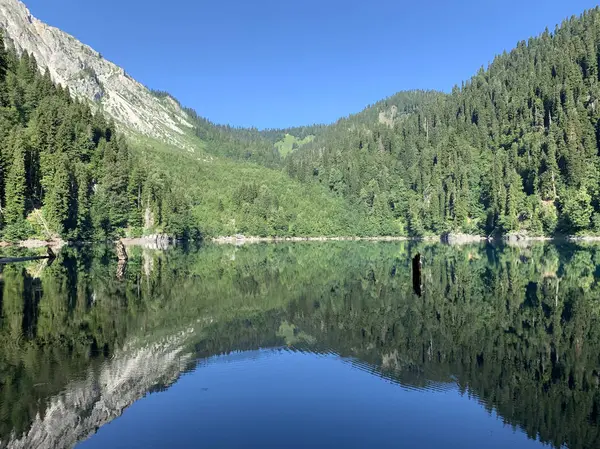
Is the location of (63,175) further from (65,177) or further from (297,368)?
(297,368)

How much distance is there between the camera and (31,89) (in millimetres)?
132125

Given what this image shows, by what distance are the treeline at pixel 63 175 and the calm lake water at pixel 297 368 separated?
62.0 meters

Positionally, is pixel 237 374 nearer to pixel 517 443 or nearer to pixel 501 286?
pixel 517 443

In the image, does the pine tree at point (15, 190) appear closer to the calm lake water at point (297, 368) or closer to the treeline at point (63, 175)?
the treeline at point (63, 175)

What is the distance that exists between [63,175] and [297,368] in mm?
98446

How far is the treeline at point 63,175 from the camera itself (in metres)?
99.8

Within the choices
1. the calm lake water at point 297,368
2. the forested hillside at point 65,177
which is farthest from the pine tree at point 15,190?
the calm lake water at point 297,368

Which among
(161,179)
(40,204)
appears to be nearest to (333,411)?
(40,204)

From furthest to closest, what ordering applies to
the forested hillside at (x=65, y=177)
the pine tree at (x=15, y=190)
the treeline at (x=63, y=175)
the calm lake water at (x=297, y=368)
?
the forested hillside at (x=65, y=177) → the treeline at (x=63, y=175) → the pine tree at (x=15, y=190) → the calm lake water at (x=297, y=368)

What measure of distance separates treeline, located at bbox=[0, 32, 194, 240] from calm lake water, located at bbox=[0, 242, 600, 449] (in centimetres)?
6197

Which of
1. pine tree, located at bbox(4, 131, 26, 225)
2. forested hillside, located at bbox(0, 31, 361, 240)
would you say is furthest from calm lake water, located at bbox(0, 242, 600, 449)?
forested hillside, located at bbox(0, 31, 361, 240)

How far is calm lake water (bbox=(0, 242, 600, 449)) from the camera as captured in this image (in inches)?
673

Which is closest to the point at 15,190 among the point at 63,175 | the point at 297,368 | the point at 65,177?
the point at 63,175

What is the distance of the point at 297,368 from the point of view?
2505cm
